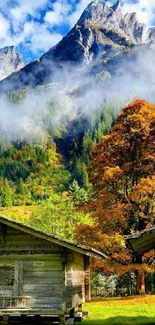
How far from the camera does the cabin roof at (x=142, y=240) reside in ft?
50.7

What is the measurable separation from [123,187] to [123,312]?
13.2 metres

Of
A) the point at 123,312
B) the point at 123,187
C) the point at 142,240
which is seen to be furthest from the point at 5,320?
the point at 123,187

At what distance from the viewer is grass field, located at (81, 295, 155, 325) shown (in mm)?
23219

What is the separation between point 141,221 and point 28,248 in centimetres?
1528

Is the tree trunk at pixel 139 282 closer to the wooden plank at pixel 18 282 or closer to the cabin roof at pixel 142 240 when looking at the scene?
the wooden plank at pixel 18 282

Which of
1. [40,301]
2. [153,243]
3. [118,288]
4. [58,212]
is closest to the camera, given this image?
[153,243]

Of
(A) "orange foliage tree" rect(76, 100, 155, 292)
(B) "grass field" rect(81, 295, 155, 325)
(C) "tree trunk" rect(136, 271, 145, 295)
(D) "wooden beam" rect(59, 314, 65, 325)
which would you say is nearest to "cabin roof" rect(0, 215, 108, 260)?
(D) "wooden beam" rect(59, 314, 65, 325)

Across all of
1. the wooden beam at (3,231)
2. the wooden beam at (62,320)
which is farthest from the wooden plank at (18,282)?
the wooden beam at (62,320)

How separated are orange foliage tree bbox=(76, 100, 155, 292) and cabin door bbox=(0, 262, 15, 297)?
39.5 ft

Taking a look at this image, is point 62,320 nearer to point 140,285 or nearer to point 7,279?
point 7,279

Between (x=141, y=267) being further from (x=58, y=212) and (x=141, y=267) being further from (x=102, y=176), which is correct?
(x=58, y=212)

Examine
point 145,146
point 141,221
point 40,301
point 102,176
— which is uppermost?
point 145,146

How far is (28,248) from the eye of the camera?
2302cm

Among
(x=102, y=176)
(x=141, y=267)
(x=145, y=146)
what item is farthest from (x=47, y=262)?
(x=145, y=146)
